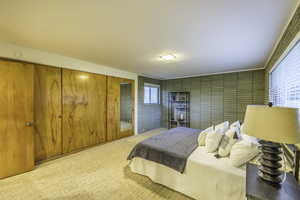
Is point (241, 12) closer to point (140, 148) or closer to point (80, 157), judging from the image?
point (140, 148)

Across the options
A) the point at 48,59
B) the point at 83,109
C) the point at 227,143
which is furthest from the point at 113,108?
the point at 227,143

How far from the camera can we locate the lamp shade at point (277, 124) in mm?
932

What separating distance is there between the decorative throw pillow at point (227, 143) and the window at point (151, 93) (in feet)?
12.9

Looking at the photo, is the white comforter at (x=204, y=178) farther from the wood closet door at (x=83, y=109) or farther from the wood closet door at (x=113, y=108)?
the wood closet door at (x=113, y=108)

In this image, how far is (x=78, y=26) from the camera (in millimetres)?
1827

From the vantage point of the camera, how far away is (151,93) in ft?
19.9

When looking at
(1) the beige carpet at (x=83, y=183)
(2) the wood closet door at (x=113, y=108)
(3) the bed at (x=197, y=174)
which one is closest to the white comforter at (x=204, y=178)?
(3) the bed at (x=197, y=174)

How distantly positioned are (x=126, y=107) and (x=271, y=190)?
4.26 metres

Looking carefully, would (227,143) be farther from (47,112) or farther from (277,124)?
(47,112)

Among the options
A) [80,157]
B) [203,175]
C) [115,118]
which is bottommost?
[80,157]

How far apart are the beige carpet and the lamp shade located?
5.04 feet

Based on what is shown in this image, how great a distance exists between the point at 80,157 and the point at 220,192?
9.60 ft

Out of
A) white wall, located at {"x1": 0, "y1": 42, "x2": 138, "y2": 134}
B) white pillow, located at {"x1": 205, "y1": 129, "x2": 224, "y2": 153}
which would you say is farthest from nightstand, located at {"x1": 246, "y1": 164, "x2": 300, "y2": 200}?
white wall, located at {"x1": 0, "y1": 42, "x2": 138, "y2": 134}

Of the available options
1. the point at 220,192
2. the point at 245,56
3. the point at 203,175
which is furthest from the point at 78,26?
the point at 245,56
